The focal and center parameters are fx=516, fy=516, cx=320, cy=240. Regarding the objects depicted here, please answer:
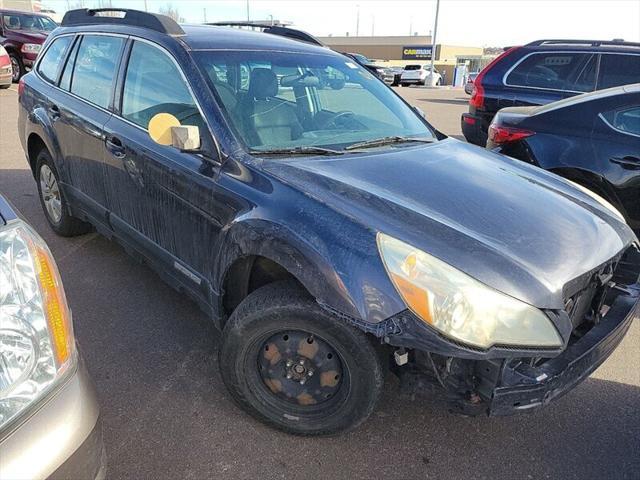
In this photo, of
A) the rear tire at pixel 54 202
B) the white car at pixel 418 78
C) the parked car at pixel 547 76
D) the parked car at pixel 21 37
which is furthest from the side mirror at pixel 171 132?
the white car at pixel 418 78

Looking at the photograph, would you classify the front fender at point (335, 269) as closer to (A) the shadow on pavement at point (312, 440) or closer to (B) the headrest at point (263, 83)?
(A) the shadow on pavement at point (312, 440)

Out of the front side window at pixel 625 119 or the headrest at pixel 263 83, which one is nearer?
the headrest at pixel 263 83

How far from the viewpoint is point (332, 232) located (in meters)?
1.98

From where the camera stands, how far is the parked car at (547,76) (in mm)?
6441

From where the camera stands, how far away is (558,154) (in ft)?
13.8

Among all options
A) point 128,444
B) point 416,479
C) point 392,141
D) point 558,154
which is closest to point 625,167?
point 558,154

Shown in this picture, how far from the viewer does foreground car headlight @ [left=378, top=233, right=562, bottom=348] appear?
5.84ft

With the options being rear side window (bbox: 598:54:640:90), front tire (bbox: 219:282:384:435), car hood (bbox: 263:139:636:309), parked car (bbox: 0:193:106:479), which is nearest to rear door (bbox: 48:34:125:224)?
car hood (bbox: 263:139:636:309)

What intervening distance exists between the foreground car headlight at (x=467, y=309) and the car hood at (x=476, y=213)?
0.05m

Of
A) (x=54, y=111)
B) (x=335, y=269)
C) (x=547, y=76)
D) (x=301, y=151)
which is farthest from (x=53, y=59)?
(x=547, y=76)

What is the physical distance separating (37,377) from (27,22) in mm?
17310

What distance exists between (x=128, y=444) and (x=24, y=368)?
3.66 feet

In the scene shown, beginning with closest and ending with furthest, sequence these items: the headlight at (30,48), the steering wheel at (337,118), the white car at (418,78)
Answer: the steering wheel at (337,118), the headlight at (30,48), the white car at (418,78)

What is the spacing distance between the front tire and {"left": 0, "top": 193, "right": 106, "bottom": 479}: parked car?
2.80 feet
